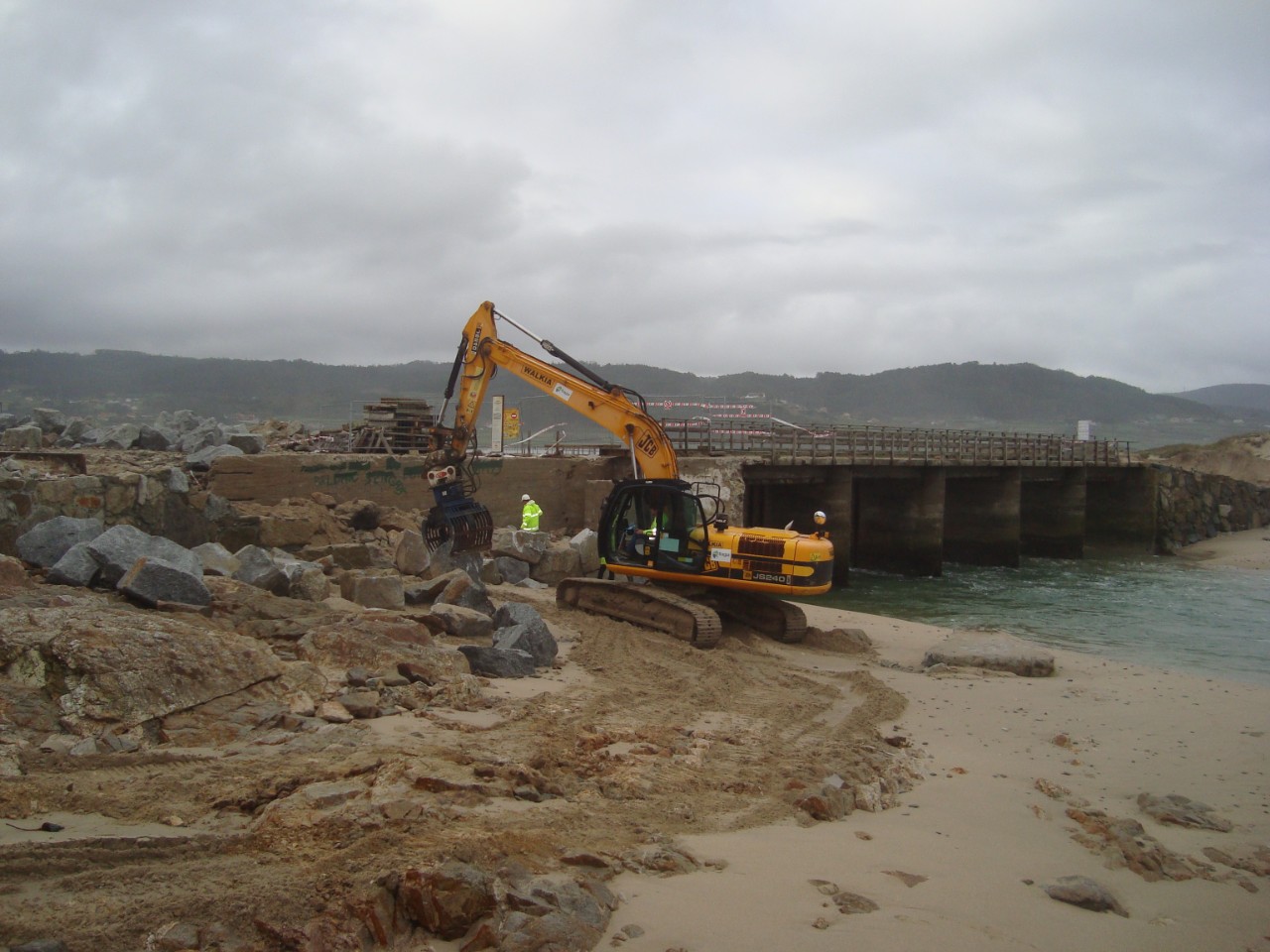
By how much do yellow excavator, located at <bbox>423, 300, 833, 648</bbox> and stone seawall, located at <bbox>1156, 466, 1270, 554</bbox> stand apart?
31.7 meters

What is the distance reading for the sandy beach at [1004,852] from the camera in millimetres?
4398

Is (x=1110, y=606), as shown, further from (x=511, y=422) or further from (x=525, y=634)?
(x=525, y=634)

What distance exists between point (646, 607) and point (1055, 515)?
30140mm

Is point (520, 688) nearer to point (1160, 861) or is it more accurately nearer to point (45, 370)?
point (1160, 861)

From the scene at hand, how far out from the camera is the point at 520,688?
8.75m

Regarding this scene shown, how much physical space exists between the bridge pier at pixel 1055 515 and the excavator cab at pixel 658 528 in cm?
2718

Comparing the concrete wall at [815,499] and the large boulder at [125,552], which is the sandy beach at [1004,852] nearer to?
the large boulder at [125,552]

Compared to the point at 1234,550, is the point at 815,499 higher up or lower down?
higher up

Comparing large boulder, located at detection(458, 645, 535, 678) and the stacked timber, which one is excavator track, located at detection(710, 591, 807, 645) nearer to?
large boulder, located at detection(458, 645, 535, 678)

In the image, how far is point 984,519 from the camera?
34969mm

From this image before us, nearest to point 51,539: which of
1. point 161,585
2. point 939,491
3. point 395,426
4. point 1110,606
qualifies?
point 161,585

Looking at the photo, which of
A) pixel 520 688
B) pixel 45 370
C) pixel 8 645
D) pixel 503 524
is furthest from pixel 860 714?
pixel 45 370

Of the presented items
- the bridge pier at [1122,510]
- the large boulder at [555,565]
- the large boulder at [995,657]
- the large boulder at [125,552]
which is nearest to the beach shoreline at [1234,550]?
the bridge pier at [1122,510]

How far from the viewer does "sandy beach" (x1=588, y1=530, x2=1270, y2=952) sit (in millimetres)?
4398
